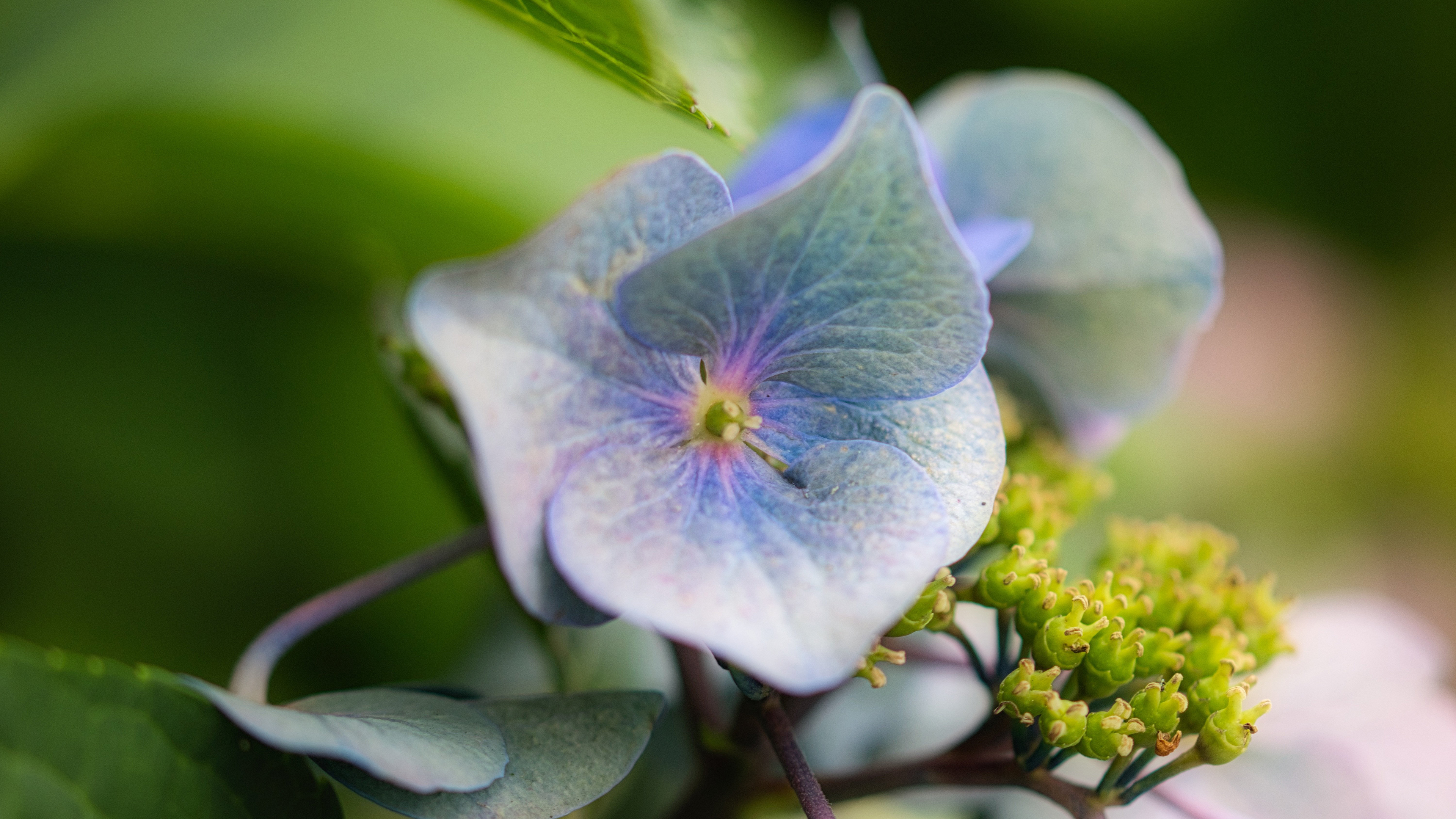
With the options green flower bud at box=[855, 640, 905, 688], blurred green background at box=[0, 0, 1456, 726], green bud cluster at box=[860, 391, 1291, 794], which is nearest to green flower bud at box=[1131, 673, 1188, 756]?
green bud cluster at box=[860, 391, 1291, 794]

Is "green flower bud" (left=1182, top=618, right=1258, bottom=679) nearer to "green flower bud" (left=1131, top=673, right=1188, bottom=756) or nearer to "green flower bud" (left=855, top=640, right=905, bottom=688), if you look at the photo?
"green flower bud" (left=1131, top=673, right=1188, bottom=756)

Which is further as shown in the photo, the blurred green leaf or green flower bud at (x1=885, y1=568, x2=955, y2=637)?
the blurred green leaf

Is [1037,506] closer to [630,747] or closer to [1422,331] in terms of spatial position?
[630,747]

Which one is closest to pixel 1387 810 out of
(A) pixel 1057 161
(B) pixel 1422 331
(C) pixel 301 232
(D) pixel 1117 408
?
(D) pixel 1117 408

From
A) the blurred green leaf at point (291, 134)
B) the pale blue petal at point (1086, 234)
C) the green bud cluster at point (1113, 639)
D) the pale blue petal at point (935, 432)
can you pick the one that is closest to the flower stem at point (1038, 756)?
the green bud cluster at point (1113, 639)

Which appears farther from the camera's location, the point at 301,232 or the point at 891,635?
the point at 301,232

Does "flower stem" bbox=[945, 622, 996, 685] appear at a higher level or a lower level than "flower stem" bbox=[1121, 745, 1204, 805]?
higher
